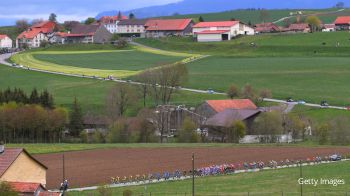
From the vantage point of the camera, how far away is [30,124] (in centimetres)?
6869

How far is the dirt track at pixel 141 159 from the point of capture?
1770 inches

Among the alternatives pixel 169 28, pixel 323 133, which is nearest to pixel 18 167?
pixel 323 133

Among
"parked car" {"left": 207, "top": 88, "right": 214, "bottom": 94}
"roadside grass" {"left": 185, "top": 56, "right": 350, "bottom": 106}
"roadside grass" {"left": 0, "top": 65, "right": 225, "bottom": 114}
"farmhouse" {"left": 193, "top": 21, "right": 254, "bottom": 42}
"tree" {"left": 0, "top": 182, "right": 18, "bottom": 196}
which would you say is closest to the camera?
"tree" {"left": 0, "top": 182, "right": 18, "bottom": 196}

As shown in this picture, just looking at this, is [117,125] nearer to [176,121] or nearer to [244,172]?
[176,121]

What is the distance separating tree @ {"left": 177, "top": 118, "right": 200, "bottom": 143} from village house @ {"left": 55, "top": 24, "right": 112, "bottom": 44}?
99.7m

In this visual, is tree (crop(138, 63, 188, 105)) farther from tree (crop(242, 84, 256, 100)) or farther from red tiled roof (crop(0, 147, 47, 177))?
red tiled roof (crop(0, 147, 47, 177))

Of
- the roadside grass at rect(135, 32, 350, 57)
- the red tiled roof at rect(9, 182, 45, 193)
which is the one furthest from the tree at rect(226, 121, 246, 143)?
the roadside grass at rect(135, 32, 350, 57)

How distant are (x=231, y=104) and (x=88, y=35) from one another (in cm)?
9849

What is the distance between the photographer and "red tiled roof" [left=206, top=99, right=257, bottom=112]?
2978 inches

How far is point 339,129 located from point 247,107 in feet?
49.0

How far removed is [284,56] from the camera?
126625 millimetres

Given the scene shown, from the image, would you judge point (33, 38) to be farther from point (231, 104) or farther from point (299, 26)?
point (231, 104)

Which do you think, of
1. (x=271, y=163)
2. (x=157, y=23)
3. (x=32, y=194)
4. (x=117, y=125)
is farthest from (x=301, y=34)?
(x=32, y=194)

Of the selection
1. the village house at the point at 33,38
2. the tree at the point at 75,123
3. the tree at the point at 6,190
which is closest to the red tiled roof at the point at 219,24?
the village house at the point at 33,38
